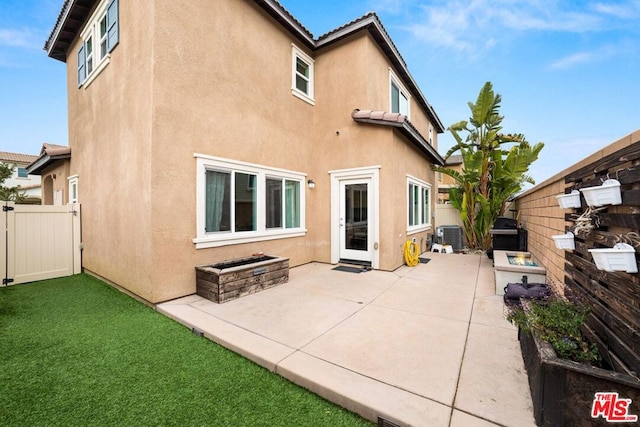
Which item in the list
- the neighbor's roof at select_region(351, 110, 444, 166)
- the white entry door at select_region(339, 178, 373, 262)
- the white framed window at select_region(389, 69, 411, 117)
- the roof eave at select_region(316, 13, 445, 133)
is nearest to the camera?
the neighbor's roof at select_region(351, 110, 444, 166)

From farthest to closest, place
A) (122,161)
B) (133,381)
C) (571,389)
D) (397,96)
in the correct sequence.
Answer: (397,96) → (122,161) → (133,381) → (571,389)

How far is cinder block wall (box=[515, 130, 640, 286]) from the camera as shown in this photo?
113 inches

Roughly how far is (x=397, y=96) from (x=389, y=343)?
954 cm

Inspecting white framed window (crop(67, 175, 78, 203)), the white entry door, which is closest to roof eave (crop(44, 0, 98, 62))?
white framed window (crop(67, 175, 78, 203))

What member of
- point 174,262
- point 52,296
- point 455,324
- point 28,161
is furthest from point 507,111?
point 28,161

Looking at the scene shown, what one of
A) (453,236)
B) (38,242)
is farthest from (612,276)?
(38,242)

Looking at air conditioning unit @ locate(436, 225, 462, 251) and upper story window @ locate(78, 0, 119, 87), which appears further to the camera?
air conditioning unit @ locate(436, 225, 462, 251)

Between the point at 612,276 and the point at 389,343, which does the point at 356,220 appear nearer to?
the point at 389,343

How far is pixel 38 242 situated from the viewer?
269 inches

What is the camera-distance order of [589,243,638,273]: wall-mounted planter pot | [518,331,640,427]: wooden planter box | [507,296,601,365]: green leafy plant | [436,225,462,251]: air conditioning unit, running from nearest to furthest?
[518,331,640,427]: wooden planter box, [589,243,638,273]: wall-mounted planter pot, [507,296,601,365]: green leafy plant, [436,225,462,251]: air conditioning unit

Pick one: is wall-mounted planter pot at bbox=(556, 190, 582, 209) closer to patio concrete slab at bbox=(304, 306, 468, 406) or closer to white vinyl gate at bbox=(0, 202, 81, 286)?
patio concrete slab at bbox=(304, 306, 468, 406)

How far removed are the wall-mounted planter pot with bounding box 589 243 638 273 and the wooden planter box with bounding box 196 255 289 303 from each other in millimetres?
5104

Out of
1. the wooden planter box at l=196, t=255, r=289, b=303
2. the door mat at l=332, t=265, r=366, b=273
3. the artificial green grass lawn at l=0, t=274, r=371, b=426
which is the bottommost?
the artificial green grass lawn at l=0, t=274, r=371, b=426

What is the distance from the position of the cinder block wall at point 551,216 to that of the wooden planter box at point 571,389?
188 cm
